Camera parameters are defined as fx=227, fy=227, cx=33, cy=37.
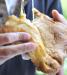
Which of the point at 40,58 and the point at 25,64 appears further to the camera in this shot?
the point at 25,64

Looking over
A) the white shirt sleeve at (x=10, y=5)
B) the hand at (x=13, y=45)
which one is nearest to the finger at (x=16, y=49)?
the hand at (x=13, y=45)

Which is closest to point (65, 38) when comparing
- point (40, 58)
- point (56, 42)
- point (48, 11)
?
point (56, 42)

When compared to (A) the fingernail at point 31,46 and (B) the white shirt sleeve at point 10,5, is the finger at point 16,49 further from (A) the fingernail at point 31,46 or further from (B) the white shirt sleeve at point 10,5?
(B) the white shirt sleeve at point 10,5

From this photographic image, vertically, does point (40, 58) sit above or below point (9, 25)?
below

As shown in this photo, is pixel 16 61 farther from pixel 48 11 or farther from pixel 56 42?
pixel 48 11

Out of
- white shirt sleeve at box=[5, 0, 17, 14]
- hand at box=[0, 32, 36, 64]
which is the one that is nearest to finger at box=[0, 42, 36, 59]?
hand at box=[0, 32, 36, 64]

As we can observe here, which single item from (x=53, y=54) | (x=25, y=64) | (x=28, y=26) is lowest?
(x=25, y=64)

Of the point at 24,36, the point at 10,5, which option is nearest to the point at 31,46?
the point at 24,36
